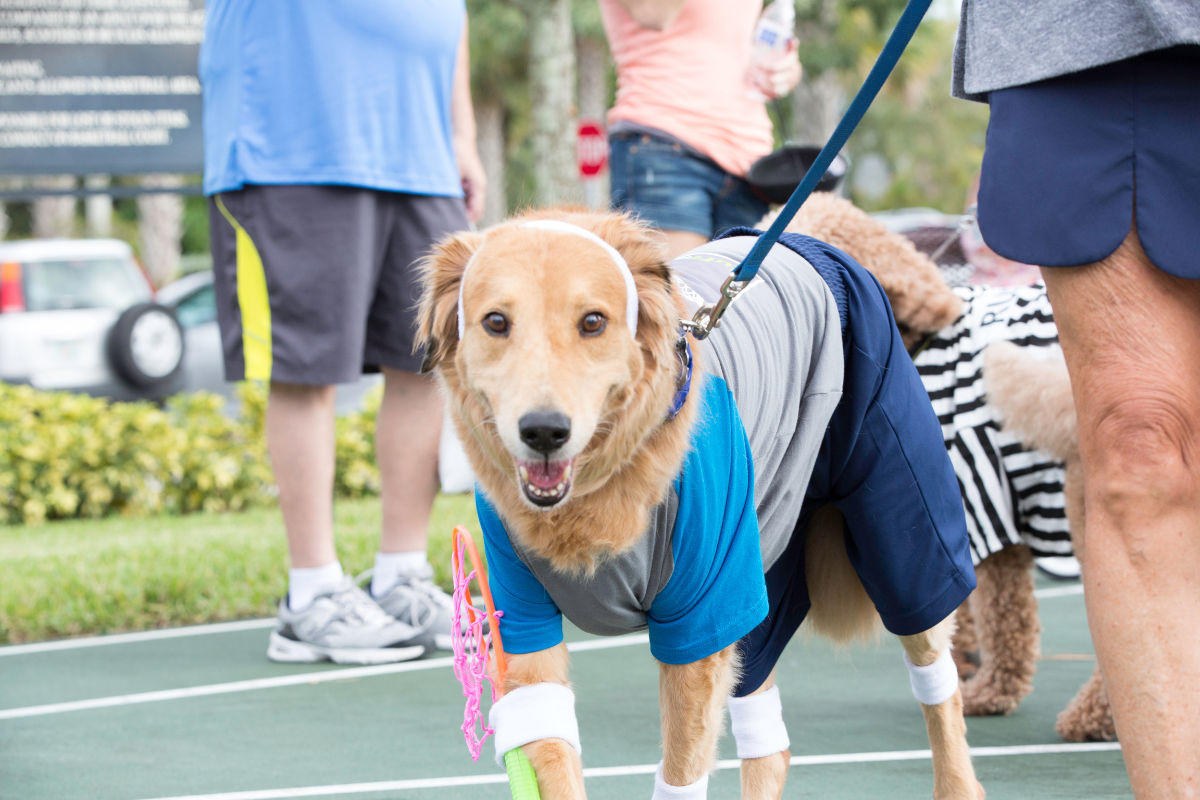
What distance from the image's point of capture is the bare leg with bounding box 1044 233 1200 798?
203 cm

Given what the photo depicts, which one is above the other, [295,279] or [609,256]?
[609,256]

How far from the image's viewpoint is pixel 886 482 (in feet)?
8.34

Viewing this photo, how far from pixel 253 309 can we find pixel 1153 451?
299 cm

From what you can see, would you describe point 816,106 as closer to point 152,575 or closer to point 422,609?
point 152,575

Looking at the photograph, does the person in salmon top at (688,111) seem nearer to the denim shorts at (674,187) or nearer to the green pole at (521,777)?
the denim shorts at (674,187)

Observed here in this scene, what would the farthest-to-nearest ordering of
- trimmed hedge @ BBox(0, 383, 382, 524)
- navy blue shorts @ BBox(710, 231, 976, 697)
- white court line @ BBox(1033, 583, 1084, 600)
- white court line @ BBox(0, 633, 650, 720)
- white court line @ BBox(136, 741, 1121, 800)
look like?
trimmed hedge @ BBox(0, 383, 382, 524) → white court line @ BBox(1033, 583, 1084, 600) → white court line @ BBox(0, 633, 650, 720) → white court line @ BBox(136, 741, 1121, 800) → navy blue shorts @ BBox(710, 231, 976, 697)

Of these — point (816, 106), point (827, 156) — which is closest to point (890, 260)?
point (827, 156)

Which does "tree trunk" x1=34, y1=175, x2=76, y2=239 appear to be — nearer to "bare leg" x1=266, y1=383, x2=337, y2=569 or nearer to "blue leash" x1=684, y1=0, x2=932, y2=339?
"bare leg" x1=266, y1=383, x2=337, y2=569

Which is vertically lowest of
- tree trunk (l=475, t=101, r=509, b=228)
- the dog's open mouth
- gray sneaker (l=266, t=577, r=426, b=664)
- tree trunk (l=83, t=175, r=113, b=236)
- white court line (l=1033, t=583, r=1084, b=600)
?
tree trunk (l=83, t=175, r=113, b=236)

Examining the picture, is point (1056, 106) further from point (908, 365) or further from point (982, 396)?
point (982, 396)

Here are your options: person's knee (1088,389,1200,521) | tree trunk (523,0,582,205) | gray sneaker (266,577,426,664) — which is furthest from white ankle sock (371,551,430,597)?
tree trunk (523,0,582,205)

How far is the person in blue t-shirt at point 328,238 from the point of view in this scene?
4012 mm

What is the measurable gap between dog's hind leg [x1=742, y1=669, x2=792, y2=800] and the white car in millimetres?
10145

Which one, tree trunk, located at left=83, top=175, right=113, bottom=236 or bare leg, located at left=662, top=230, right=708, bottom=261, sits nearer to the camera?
bare leg, located at left=662, top=230, right=708, bottom=261
